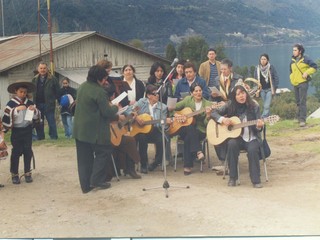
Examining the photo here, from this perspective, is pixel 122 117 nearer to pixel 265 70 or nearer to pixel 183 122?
pixel 183 122

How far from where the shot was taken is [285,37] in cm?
578

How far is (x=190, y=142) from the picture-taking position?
20.7 ft

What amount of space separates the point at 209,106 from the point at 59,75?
4.57ft

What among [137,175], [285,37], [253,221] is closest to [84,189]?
[137,175]

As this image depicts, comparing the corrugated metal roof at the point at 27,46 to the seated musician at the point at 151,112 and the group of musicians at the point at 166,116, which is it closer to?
the group of musicians at the point at 166,116

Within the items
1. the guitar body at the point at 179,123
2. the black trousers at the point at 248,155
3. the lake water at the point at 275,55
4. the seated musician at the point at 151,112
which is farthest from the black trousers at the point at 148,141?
the lake water at the point at 275,55

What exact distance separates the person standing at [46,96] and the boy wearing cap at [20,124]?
73 mm

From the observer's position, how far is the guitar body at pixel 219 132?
5.91m

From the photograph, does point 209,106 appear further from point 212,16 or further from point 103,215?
point 103,215

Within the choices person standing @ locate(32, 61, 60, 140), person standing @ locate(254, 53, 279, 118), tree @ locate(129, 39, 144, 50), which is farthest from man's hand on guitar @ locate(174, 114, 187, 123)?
person standing @ locate(32, 61, 60, 140)

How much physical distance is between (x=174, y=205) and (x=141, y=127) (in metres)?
1.14

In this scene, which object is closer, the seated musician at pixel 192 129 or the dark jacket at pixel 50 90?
the dark jacket at pixel 50 90

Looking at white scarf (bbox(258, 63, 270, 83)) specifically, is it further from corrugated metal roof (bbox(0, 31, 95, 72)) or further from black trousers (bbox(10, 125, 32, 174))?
black trousers (bbox(10, 125, 32, 174))

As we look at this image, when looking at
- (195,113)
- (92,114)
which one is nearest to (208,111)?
(195,113)
